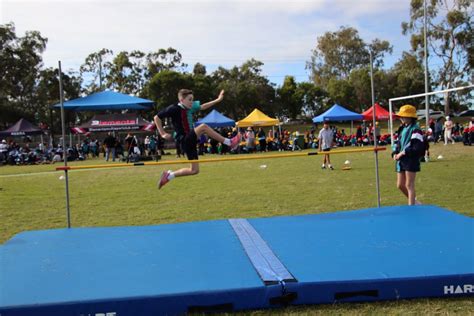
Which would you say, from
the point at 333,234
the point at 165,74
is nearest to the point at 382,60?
the point at 165,74

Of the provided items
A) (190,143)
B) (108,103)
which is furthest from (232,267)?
(108,103)

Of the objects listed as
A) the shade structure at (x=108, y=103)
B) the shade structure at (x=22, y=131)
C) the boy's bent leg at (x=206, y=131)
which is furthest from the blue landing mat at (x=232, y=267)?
the shade structure at (x=22, y=131)

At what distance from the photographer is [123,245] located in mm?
4414

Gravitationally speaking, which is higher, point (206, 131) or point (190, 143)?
point (206, 131)

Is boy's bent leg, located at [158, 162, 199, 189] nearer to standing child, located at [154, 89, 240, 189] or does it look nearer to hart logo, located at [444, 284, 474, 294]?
standing child, located at [154, 89, 240, 189]

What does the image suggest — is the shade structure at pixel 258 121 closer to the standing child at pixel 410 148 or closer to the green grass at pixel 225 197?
the green grass at pixel 225 197

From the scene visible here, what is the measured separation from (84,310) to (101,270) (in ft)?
2.07

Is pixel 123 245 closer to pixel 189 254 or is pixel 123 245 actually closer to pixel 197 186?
pixel 189 254

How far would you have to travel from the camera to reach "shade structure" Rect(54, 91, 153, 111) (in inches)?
927

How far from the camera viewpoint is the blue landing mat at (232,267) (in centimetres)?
314

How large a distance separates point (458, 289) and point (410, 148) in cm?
286

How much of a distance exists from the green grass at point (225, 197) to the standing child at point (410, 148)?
4.04ft

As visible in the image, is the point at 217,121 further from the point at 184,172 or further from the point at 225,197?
the point at 184,172

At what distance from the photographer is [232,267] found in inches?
143
